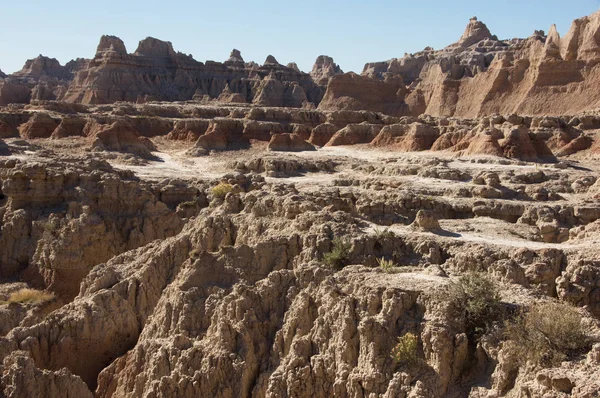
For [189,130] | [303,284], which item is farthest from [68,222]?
[189,130]

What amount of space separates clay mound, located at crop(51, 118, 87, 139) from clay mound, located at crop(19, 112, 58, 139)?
3.17 feet

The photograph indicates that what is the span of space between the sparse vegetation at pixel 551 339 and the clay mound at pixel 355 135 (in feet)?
145

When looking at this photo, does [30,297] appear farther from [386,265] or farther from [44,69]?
[44,69]

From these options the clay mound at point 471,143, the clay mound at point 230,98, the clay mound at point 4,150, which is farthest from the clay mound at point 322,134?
the clay mound at point 230,98

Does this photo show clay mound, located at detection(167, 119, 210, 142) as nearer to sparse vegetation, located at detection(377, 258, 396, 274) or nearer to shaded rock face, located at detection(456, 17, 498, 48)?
sparse vegetation, located at detection(377, 258, 396, 274)

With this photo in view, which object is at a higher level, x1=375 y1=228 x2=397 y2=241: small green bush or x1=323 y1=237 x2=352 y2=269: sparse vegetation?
x1=375 y1=228 x2=397 y2=241: small green bush

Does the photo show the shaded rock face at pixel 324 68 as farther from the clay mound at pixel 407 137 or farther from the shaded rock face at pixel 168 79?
the clay mound at pixel 407 137

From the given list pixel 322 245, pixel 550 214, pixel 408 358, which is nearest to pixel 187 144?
pixel 550 214

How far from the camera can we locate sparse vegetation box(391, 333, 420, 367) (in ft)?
34.9

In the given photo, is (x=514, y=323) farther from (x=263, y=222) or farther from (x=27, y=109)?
(x=27, y=109)

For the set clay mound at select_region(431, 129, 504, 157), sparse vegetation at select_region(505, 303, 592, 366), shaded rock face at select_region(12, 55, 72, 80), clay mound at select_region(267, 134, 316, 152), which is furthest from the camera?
shaded rock face at select_region(12, 55, 72, 80)

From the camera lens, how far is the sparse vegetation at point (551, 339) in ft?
31.7

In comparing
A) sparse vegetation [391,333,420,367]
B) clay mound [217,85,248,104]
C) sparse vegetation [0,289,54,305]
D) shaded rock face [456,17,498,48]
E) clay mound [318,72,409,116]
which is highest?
shaded rock face [456,17,498,48]

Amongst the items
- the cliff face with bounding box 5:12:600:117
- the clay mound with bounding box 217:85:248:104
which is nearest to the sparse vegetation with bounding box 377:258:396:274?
the cliff face with bounding box 5:12:600:117
